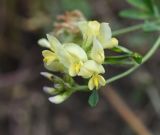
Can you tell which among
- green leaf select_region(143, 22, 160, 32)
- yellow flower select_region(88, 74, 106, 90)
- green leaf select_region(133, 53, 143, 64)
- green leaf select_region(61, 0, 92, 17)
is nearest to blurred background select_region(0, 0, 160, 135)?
green leaf select_region(61, 0, 92, 17)

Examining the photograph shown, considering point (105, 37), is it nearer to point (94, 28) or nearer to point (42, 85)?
point (94, 28)

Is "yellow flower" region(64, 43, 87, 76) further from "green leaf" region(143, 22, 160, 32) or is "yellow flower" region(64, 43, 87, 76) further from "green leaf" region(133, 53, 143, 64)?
"green leaf" region(143, 22, 160, 32)

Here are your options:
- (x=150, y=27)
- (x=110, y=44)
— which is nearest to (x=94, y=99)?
(x=110, y=44)

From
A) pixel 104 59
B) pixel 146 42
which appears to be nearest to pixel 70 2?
pixel 146 42

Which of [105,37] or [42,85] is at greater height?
[105,37]

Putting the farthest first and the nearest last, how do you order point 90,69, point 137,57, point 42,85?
point 42,85
point 137,57
point 90,69

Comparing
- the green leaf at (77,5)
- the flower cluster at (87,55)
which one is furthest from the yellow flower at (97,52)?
the green leaf at (77,5)

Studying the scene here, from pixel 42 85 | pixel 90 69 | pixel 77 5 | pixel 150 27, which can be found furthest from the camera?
pixel 42 85
